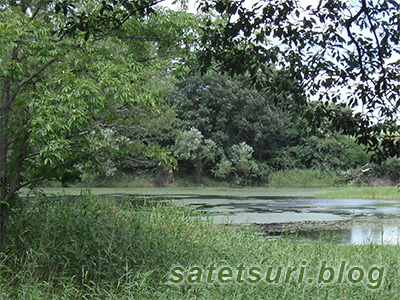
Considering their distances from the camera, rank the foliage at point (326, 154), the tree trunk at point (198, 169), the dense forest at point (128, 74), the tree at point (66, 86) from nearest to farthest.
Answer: the dense forest at point (128, 74), the tree at point (66, 86), the tree trunk at point (198, 169), the foliage at point (326, 154)

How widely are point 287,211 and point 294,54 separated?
9.13 meters

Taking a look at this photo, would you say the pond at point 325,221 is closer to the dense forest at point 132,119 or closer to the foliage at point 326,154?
the dense forest at point 132,119

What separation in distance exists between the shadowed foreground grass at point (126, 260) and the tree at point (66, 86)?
41cm

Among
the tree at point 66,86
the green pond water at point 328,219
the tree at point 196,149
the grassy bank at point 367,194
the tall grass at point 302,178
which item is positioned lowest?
the tall grass at point 302,178

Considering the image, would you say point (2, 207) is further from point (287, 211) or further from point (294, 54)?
point (287, 211)

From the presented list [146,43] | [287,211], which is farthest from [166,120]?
[146,43]

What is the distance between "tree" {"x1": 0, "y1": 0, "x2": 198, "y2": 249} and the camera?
364 centimetres

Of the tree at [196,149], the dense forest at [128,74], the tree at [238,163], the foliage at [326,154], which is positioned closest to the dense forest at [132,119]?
the dense forest at [128,74]

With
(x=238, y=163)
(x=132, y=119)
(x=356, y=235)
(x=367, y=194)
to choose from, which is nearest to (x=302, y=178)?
(x=238, y=163)

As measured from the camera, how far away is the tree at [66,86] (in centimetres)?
364

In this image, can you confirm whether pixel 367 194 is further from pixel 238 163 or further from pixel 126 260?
pixel 126 260

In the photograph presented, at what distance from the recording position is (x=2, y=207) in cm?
427

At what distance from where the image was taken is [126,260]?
389 centimetres

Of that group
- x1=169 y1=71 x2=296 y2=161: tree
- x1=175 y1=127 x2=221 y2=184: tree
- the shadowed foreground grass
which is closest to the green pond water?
the shadowed foreground grass
